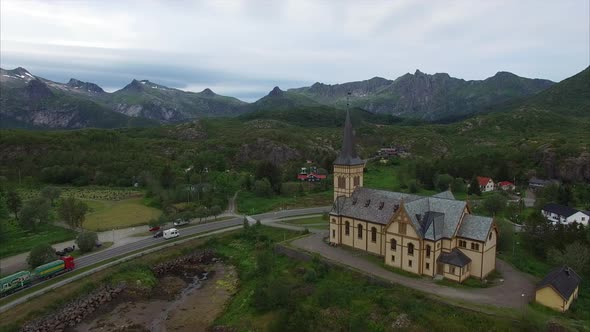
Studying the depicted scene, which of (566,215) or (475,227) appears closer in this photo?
(475,227)

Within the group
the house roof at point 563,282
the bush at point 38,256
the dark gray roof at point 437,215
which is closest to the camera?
the house roof at point 563,282

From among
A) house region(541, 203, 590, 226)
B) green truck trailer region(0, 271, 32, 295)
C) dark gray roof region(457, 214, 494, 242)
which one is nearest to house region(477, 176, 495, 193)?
house region(541, 203, 590, 226)

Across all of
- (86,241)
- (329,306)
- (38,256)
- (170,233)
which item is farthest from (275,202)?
(329,306)

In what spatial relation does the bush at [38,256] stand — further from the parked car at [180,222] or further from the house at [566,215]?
the house at [566,215]

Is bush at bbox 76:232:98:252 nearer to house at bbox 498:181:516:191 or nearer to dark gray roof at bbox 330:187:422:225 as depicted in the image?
dark gray roof at bbox 330:187:422:225

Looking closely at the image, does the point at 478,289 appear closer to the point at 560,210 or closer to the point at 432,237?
the point at 432,237

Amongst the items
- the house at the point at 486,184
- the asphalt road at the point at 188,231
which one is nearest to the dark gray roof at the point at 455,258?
the asphalt road at the point at 188,231
